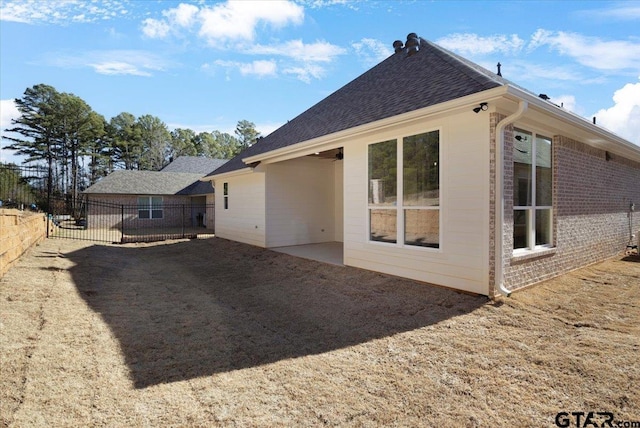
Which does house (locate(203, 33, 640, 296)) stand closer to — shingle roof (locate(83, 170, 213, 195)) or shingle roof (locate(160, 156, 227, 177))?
shingle roof (locate(83, 170, 213, 195))

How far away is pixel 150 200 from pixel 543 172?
2363 centimetres

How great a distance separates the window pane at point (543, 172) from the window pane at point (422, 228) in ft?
7.11

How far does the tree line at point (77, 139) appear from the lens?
112 ft

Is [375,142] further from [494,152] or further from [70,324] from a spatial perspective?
[70,324]

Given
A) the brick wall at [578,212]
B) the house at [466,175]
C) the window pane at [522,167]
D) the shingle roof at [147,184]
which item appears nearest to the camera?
the house at [466,175]

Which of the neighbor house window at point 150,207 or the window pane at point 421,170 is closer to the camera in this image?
the window pane at point 421,170

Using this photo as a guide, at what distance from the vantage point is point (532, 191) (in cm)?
638

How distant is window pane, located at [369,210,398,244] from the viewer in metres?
7.01

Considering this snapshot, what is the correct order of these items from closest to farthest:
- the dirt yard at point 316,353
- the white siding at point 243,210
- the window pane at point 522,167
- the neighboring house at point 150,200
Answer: the dirt yard at point 316,353 → the window pane at point 522,167 → the white siding at point 243,210 → the neighboring house at point 150,200

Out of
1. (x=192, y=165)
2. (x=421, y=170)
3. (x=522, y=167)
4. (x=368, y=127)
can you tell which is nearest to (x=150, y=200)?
(x=192, y=165)

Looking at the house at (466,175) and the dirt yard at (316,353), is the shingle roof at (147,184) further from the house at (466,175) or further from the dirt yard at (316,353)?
the dirt yard at (316,353)

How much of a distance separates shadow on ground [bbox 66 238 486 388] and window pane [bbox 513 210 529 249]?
151 centimetres

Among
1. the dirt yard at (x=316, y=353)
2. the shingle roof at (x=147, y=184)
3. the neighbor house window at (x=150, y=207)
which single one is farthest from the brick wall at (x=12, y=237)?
the neighbor house window at (x=150, y=207)

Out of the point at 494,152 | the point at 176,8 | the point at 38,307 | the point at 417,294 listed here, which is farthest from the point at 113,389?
the point at 176,8
